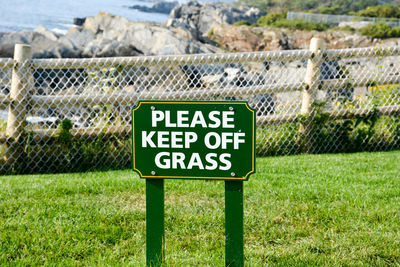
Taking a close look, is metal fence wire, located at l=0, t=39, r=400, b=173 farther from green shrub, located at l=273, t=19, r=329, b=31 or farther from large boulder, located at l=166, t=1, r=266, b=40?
large boulder, located at l=166, t=1, r=266, b=40

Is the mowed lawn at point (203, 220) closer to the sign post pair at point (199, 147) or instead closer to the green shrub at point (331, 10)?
the sign post pair at point (199, 147)

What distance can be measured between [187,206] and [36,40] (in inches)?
866

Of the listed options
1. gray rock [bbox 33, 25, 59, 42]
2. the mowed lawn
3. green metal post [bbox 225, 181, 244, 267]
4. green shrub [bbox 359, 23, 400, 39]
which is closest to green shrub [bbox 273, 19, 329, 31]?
green shrub [bbox 359, 23, 400, 39]

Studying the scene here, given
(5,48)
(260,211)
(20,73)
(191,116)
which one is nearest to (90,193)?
(260,211)

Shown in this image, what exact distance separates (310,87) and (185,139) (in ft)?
14.4

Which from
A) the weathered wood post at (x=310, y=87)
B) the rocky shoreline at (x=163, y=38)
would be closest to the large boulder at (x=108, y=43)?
the rocky shoreline at (x=163, y=38)

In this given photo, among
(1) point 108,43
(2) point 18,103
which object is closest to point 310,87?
(2) point 18,103

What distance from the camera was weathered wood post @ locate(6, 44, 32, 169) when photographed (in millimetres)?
5410

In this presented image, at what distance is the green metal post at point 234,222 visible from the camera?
7.81ft

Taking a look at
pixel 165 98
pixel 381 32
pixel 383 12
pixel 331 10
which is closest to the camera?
pixel 165 98

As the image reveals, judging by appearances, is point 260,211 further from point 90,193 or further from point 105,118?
point 105,118

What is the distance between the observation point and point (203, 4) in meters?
52.0

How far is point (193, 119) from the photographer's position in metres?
2.32

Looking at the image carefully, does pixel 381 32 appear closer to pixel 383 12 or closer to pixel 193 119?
pixel 383 12
